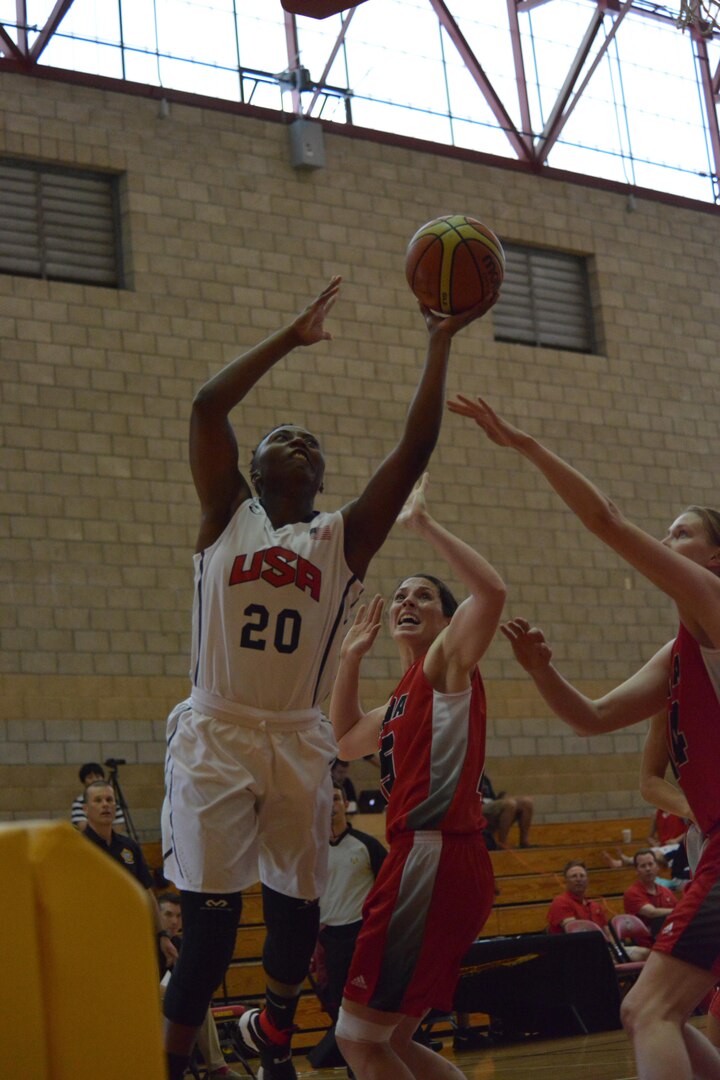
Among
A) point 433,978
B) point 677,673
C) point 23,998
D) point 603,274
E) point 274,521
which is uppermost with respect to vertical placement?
point 603,274

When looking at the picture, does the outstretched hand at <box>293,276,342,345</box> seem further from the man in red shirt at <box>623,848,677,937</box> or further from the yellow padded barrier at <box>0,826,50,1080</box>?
the man in red shirt at <box>623,848,677,937</box>

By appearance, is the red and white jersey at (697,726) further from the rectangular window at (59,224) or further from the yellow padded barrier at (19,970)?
the rectangular window at (59,224)

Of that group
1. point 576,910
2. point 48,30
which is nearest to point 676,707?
point 576,910

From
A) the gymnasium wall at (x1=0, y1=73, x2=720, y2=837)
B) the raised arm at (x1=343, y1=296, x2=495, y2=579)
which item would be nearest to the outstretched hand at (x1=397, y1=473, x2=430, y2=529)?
the raised arm at (x1=343, y1=296, x2=495, y2=579)

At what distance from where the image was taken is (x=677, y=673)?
13.1 feet

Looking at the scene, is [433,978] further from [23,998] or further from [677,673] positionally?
[23,998]

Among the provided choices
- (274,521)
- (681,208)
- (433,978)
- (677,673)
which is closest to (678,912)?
(677,673)

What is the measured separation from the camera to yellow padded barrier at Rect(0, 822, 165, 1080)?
5.99ft

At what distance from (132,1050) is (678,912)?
82.0 inches

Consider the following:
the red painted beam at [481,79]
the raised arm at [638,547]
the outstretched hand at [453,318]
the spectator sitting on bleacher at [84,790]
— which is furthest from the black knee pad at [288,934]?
A: the red painted beam at [481,79]

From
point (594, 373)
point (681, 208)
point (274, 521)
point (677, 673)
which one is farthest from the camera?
point (681, 208)

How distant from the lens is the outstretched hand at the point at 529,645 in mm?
4156

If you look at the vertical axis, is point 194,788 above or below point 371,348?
below

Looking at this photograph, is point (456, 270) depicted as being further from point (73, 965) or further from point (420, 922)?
point (73, 965)
